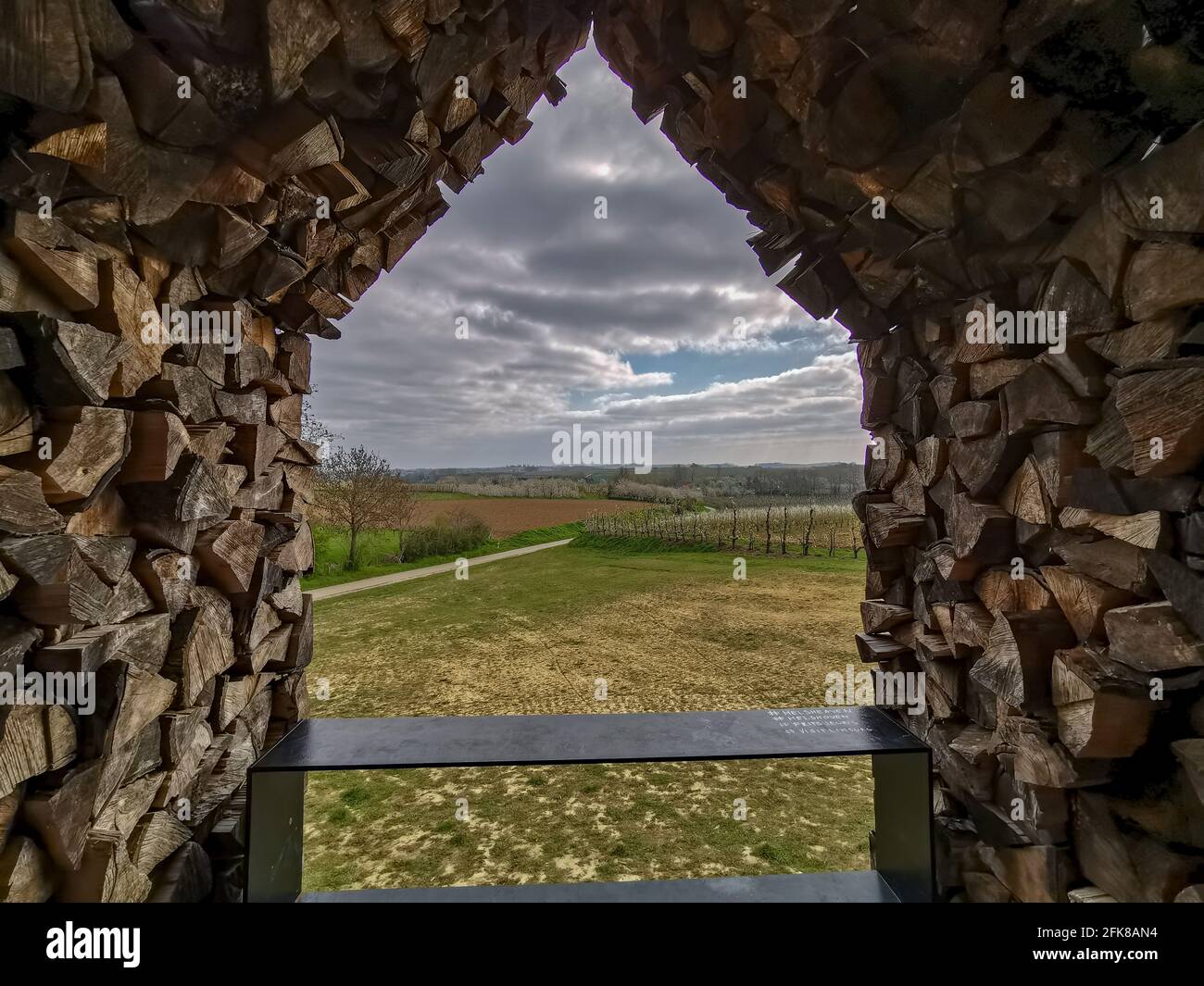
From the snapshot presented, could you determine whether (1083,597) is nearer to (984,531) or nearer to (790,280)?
(984,531)

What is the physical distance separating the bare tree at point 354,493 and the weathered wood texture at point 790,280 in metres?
8.81

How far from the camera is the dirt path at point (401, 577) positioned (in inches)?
330

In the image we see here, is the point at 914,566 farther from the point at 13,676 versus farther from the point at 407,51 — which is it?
the point at 13,676

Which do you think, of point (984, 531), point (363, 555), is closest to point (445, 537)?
point (363, 555)

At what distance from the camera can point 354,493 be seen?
10.6 m

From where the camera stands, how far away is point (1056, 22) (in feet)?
4.85

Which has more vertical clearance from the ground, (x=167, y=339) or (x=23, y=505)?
(x=167, y=339)

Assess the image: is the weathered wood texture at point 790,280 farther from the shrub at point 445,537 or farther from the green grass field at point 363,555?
the shrub at point 445,537

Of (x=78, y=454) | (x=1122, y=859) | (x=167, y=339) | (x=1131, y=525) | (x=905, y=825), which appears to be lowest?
(x=905, y=825)

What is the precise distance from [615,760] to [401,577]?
8706mm

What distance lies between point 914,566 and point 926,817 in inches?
44.5

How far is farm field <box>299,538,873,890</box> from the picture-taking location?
274 cm

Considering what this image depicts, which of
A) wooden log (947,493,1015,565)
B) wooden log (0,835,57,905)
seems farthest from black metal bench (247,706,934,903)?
wooden log (947,493,1015,565)

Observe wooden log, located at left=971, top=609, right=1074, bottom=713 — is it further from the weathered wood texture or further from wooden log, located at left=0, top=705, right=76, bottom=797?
wooden log, located at left=0, top=705, right=76, bottom=797
